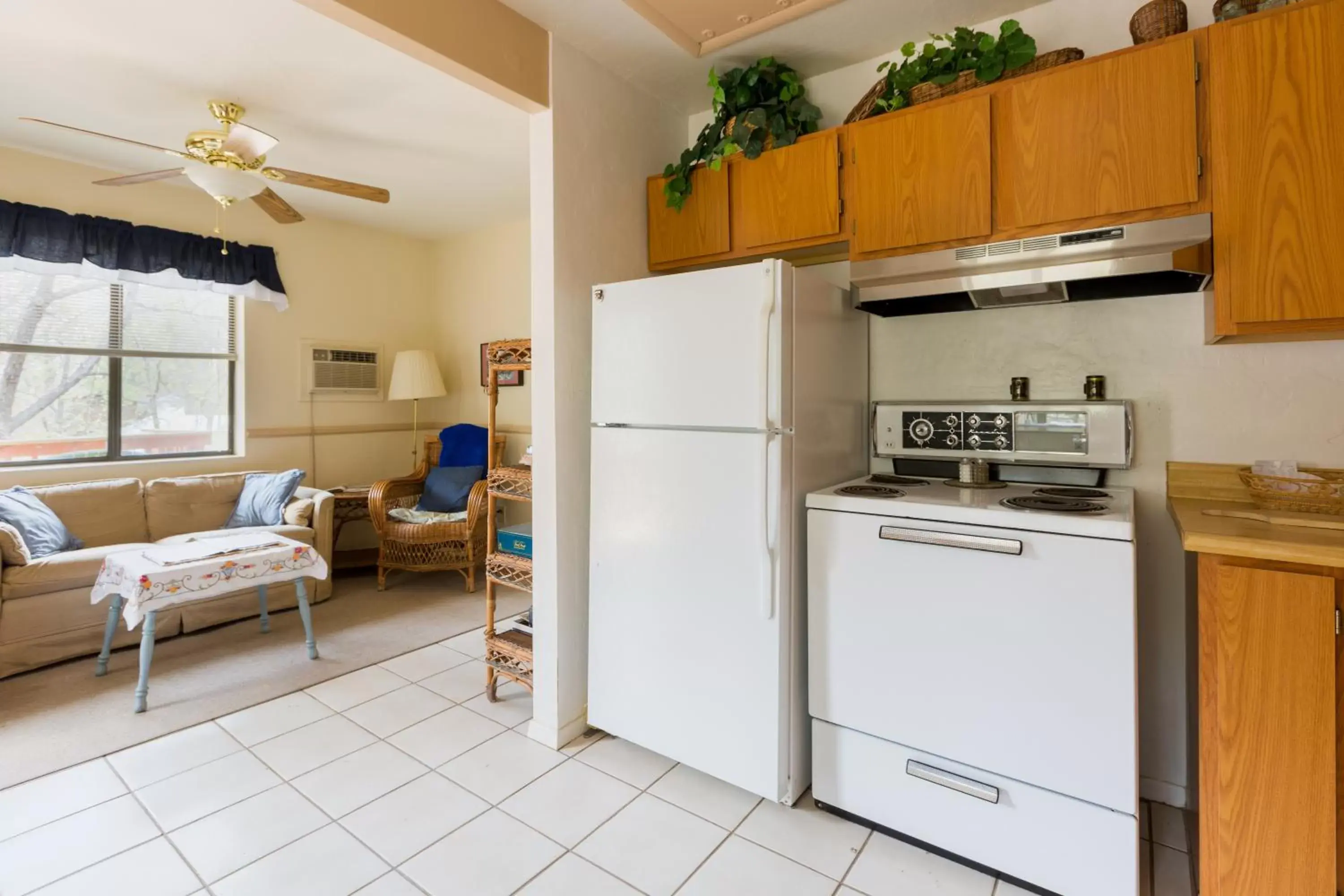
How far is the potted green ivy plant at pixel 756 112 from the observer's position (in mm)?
2197

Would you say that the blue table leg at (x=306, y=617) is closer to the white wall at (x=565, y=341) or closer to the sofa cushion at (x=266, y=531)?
the sofa cushion at (x=266, y=531)

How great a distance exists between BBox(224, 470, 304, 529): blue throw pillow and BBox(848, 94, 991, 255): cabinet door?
3.64 metres

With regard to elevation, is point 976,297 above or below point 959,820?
above

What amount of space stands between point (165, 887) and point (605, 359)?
1839mm

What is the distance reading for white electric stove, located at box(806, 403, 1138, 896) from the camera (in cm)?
141

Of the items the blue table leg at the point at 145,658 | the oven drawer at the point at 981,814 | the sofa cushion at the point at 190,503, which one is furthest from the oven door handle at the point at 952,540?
the sofa cushion at the point at 190,503

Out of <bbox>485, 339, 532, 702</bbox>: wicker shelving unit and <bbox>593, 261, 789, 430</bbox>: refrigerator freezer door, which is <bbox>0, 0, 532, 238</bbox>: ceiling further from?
<bbox>593, 261, 789, 430</bbox>: refrigerator freezer door

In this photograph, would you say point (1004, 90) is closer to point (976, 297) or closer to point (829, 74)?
point (976, 297)

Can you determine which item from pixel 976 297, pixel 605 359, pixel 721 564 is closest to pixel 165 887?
pixel 721 564

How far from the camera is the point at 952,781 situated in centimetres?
160

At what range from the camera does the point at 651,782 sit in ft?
6.58

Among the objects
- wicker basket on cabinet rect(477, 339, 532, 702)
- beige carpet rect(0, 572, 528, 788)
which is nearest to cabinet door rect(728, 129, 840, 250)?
wicker basket on cabinet rect(477, 339, 532, 702)

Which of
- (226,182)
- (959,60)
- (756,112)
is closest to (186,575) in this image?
(226,182)

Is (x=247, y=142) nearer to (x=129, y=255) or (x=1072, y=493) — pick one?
(x=129, y=255)
